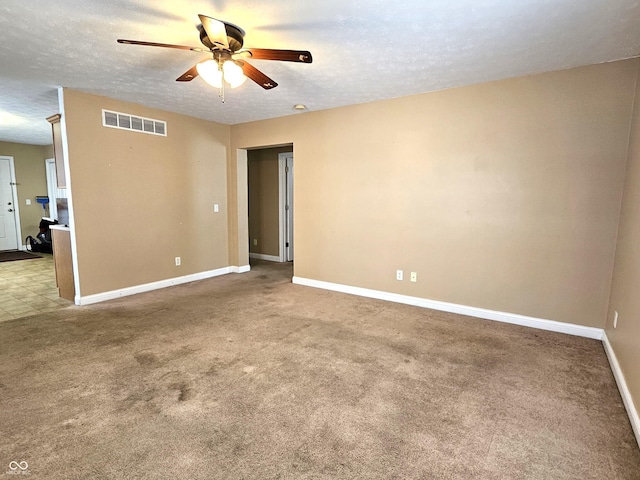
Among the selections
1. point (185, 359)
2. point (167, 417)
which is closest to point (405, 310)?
point (185, 359)

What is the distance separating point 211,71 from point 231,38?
0.96 ft

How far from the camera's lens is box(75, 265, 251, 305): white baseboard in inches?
157

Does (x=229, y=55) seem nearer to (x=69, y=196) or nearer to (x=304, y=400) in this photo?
→ (x=304, y=400)

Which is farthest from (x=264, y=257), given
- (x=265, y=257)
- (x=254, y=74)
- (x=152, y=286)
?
(x=254, y=74)

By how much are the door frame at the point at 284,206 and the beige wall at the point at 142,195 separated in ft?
4.06

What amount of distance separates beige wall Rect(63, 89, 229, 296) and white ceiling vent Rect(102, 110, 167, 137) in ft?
0.20

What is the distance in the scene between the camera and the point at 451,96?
3627 mm

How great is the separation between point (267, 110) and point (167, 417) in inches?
149

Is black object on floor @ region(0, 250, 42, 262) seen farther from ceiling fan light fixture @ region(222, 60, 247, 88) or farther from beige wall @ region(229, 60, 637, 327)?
ceiling fan light fixture @ region(222, 60, 247, 88)

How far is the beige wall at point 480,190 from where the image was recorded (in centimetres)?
301

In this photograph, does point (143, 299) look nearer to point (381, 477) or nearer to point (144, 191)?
point (144, 191)

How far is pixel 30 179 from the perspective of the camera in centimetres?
763

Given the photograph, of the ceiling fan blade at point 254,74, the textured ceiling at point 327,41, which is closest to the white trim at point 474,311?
the textured ceiling at point 327,41

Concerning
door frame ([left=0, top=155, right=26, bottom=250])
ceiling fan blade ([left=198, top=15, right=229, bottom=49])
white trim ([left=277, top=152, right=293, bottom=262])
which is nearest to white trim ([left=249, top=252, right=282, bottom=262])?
white trim ([left=277, top=152, right=293, bottom=262])
